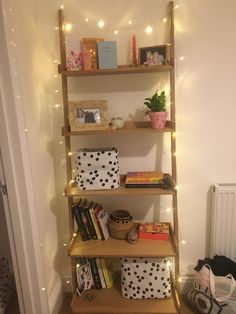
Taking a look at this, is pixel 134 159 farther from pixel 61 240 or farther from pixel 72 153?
pixel 61 240

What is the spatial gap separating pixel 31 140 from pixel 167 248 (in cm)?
107

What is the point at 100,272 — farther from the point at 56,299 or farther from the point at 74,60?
the point at 74,60

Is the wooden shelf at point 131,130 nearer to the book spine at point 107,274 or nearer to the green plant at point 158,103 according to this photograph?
the green plant at point 158,103

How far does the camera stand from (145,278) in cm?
173

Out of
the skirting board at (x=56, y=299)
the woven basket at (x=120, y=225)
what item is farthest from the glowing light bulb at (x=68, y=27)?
the skirting board at (x=56, y=299)

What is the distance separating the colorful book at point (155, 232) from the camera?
1736 millimetres

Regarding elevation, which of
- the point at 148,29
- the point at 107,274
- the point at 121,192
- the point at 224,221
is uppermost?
the point at 148,29

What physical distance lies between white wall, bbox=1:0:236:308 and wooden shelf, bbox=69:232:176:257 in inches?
8.2

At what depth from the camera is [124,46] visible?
5.38 ft

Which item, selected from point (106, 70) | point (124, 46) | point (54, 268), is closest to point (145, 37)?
point (124, 46)

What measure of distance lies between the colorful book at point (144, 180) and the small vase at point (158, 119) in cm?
33

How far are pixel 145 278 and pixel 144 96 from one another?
3.99 feet

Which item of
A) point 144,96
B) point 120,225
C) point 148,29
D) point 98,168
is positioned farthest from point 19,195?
point 148,29

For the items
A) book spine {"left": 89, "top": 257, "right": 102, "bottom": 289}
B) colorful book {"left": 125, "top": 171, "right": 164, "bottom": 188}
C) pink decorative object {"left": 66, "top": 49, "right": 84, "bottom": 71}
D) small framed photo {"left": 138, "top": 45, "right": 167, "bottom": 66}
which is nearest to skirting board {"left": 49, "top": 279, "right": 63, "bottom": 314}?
book spine {"left": 89, "top": 257, "right": 102, "bottom": 289}
